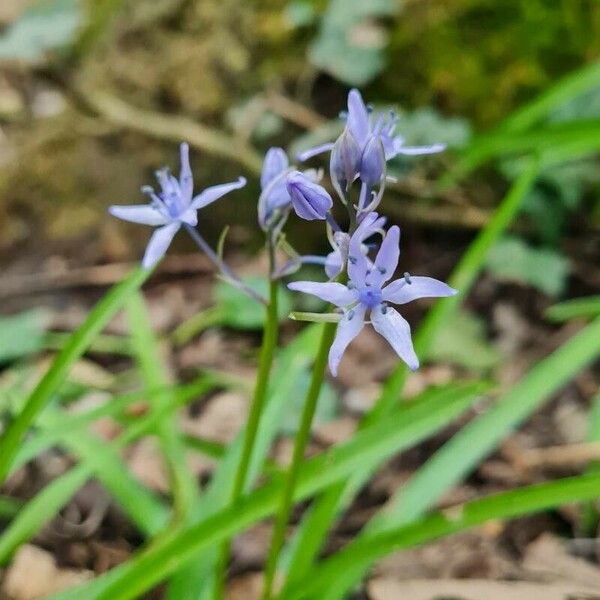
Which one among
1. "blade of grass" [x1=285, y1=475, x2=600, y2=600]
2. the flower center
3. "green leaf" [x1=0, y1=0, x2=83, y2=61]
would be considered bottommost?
"blade of grass" [x1=285, y1=475, x2=600, y2=600]

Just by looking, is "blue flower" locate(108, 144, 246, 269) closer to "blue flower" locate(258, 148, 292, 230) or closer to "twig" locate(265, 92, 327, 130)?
"blue flower" locate(258, 148, 292, 230)

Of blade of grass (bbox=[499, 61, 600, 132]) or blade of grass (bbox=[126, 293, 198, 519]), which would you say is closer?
blade of grass (bbox=[126, 293, 198, 519])

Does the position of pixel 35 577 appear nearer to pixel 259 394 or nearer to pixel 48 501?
pixel 48 501

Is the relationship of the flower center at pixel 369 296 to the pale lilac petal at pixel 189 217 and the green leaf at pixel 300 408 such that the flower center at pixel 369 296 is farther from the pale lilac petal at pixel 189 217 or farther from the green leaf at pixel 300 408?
the green leaf at pixel 300 408

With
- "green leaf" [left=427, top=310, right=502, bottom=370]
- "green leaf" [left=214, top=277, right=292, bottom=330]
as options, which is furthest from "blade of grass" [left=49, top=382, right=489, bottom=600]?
"green leaf" [left=214, top=277, right=292, bottom=330]

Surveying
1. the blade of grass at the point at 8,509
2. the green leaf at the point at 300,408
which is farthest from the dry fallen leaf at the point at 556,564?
the blade of grass at the point at 8,509

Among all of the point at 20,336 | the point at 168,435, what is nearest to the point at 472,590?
the point at 168,435
